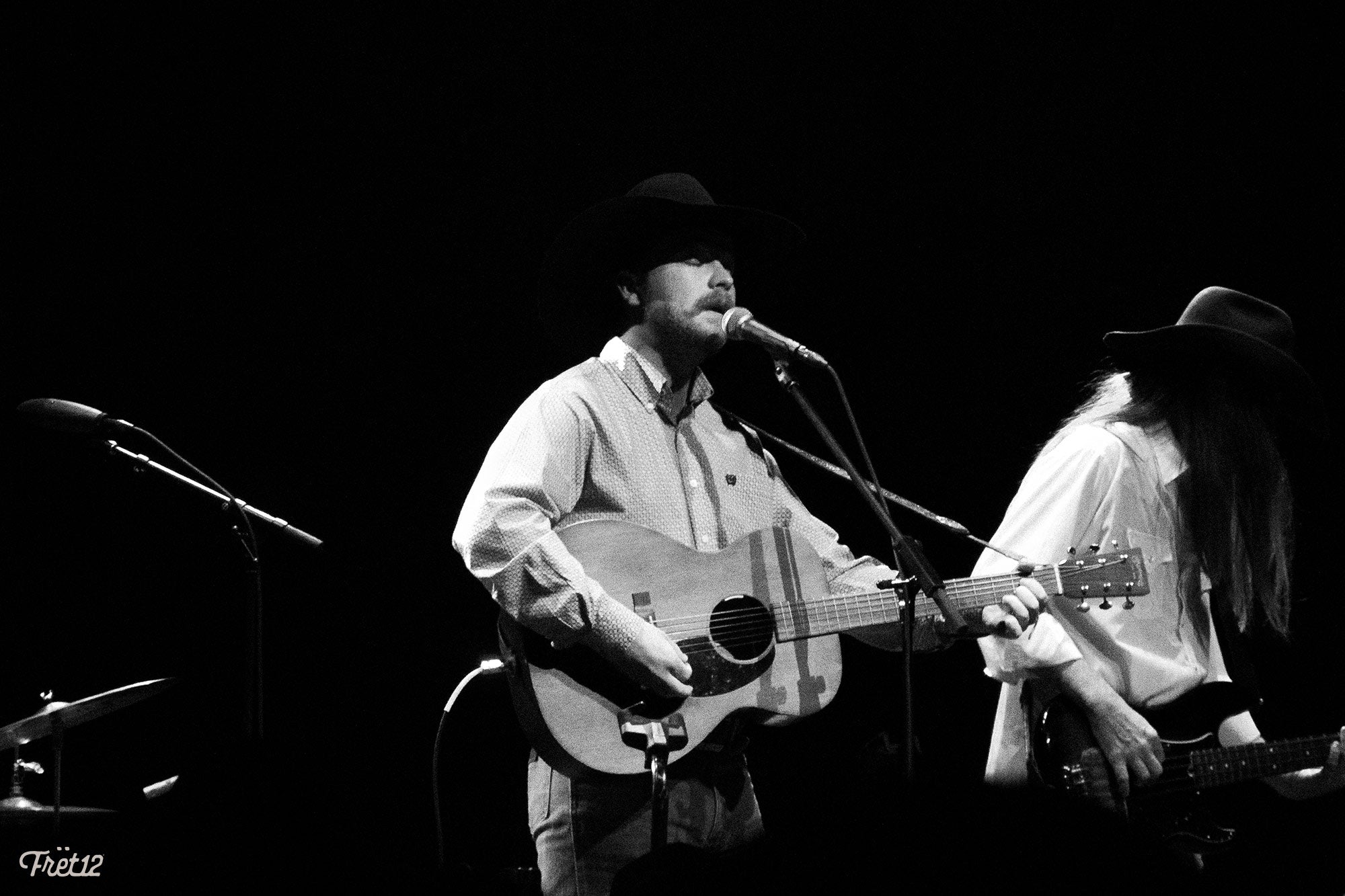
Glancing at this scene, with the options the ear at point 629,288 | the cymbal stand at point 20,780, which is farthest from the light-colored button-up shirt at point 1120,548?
the cymbal stand at point 20,780

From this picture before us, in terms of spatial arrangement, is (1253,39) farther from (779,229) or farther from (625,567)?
(625,567)

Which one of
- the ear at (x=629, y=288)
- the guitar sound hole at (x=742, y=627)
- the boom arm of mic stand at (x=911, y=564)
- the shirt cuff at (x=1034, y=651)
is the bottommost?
the shirt cuff at (x=1034, y=651)

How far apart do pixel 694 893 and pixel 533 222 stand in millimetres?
3190

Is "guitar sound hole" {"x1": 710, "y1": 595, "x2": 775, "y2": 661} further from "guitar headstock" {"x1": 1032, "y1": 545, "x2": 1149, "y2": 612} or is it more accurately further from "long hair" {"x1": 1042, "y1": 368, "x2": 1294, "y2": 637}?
"long hair" {"x1": 1042, "y1": 368, "x2": 1294, "y2": 637}

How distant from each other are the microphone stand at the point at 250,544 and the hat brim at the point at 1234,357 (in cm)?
236

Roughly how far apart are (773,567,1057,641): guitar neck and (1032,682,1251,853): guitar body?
31 cm

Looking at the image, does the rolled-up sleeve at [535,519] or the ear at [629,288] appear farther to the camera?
the ear at [629,288]

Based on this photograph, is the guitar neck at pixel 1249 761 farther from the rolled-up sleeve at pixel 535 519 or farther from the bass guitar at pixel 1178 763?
the rolled-up sleeve at pixel 535 519

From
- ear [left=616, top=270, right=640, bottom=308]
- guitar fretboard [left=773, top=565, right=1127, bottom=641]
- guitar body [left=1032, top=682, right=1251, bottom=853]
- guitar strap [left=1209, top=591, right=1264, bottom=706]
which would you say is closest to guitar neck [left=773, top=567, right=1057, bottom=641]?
guitar fretboard [left=773, top=565, right=1127, bottom=641]

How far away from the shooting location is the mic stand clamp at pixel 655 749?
2.56m

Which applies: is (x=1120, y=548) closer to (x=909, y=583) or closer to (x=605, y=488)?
(x=909, y=583)

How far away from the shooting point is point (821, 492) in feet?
15.1

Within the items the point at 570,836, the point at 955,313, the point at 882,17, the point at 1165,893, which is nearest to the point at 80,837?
the point at 570,836

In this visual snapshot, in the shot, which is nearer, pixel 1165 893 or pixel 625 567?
pixel 1165 893
